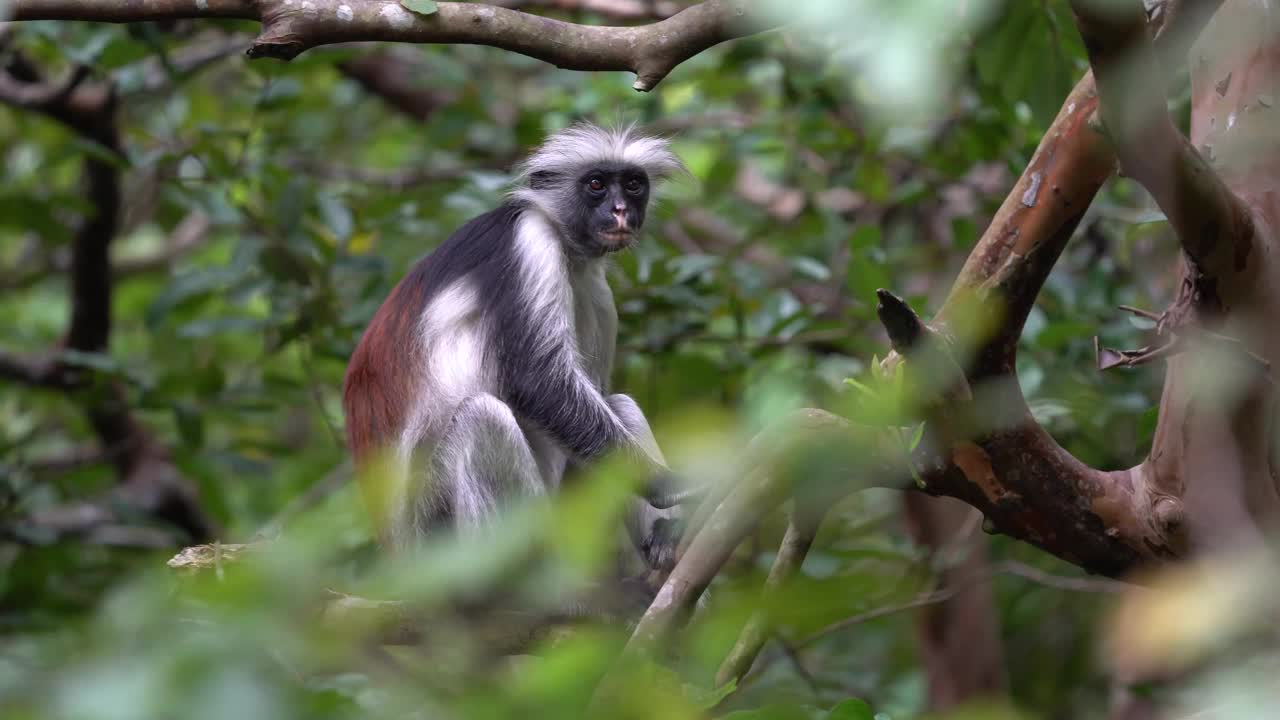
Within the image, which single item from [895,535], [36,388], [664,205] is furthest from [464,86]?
[895,535]

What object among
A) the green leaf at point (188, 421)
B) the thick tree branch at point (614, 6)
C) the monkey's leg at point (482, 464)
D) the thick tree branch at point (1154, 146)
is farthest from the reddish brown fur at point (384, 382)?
the thick tree branch at point (1154, 146)

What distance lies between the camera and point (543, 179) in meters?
6.84

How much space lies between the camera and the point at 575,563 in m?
1.14

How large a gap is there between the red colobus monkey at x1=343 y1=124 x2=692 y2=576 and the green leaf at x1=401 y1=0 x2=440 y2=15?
225 cm

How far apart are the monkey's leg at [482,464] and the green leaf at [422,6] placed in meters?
2.41

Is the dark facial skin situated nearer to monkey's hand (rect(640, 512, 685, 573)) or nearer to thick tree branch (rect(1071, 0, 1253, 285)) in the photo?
monkey's hand (rect(640, 512, 685, 573))

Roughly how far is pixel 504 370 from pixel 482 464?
1.98ft

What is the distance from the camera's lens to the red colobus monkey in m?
5.67

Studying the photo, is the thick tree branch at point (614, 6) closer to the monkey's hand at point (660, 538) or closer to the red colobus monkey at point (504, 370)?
the red colobus monkey at point (504, 370)

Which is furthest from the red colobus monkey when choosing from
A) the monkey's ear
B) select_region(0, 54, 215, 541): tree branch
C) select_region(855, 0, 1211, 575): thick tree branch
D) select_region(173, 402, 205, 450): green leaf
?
select_region(0, 54, 215, 541): tree branch

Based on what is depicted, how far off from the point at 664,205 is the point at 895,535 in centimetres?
247

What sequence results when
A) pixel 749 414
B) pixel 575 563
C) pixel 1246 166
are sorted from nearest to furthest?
1. pixel 575 563
2. pixel 749 414
3. pixel 1246 166

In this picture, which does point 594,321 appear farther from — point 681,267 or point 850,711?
point 850,711

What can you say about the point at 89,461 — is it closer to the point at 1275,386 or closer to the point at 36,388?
the point at 36,388
